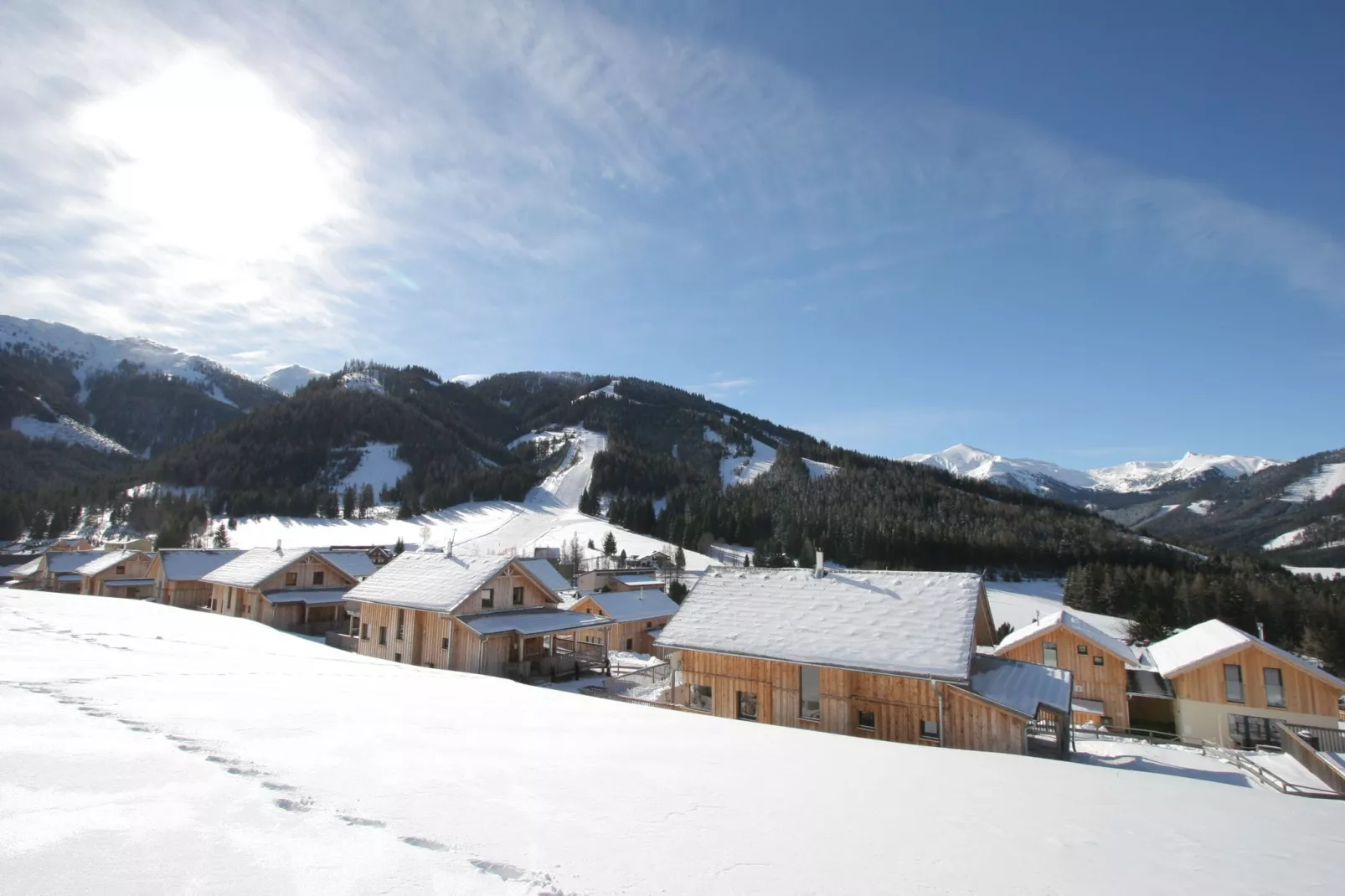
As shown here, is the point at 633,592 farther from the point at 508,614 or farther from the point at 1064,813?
the point at 1064,813

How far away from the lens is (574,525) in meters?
127

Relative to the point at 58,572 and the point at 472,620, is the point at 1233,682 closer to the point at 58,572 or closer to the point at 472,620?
the point at 472,620

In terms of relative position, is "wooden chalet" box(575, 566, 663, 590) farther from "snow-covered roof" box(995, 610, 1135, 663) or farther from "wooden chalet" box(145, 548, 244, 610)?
"wooden chalet" box(145, 548, 244, 610)

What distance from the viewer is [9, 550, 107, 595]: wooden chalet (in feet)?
199

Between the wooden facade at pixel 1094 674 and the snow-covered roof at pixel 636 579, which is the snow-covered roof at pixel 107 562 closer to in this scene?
the snow-covered roof at pixel 636 579

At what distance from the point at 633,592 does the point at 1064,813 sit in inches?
1663

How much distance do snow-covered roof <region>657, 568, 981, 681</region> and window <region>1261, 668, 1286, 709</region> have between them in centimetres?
2154

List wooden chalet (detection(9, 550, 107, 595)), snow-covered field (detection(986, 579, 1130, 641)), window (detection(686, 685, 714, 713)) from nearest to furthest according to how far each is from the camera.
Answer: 1. window (detection(686, 685, 714, 713))
2. wooden chalet (detection(9, 550, 107, 595))
3. snow-covered field (detection(986, 579, 1130, 641))

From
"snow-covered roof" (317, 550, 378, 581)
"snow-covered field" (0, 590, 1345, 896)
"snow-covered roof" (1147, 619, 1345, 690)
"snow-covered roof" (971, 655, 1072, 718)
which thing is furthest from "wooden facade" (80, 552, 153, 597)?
"snow-covered roof" (1147, 619, 1345, 690)

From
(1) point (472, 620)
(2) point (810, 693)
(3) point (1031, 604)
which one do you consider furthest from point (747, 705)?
(3) point (1031, 604)

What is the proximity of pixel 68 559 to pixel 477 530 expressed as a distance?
6572 centimetres

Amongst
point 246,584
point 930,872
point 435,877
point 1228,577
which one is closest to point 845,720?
point 930,872

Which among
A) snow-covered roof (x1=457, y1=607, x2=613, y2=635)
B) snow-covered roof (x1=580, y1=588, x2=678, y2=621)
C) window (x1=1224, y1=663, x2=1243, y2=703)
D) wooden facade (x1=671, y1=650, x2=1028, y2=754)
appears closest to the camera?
wooden facade (x1=671, y1=650, x2=1028, y2=754)

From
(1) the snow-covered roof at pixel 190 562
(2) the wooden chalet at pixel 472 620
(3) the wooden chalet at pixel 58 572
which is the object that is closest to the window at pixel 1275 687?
(2) the wooden chalet at pixel 472 620
